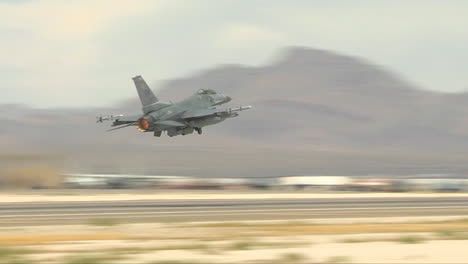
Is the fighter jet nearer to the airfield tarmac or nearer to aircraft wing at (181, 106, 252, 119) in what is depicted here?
aircraft wing at (181, 106, 252, 119)

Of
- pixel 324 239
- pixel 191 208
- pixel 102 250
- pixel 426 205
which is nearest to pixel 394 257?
pixel 324 239

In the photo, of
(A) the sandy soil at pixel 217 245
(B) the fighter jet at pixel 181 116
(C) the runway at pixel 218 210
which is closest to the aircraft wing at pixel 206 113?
(B) the fighter jet at pixel 181 116

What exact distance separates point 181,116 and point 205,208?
969 centimetres

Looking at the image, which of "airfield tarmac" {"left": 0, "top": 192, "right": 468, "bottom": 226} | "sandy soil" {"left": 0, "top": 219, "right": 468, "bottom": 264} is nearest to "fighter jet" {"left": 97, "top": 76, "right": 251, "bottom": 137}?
"airfield tarmac" {"left": 0, "top": 192, "right": 468, "bottom": 226}

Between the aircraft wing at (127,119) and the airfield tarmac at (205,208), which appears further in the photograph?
the aircraft wing at (127,119)

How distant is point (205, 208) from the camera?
2242 inches

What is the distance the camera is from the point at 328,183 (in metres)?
95.6

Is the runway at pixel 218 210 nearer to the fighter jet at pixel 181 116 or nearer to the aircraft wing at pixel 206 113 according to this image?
the fighter jet at pixel 181 116

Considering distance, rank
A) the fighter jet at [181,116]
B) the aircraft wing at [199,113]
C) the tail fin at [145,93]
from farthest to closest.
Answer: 1. the tail fin at [145,93]
2. the aircraft wing at [199,113]
3. the fighter jet at [181,116]

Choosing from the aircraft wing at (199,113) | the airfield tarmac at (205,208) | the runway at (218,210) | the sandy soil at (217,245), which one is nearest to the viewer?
the sandy soil at (217,245)

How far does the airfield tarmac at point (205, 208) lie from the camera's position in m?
49.2

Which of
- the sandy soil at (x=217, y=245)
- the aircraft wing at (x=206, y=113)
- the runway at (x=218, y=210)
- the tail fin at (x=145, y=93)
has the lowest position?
the sandy soil at (x=217, y=245)

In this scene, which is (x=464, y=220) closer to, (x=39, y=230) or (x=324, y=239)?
(x=324, y=239)

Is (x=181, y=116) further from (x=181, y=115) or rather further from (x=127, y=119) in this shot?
(x=127, y=119)
